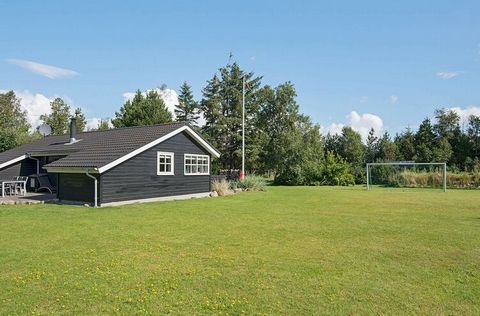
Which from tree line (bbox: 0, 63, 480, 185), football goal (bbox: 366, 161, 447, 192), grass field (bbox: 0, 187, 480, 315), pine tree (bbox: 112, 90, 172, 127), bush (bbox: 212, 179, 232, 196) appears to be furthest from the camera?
pine tree (bbox: 112, 90, 172, 127)

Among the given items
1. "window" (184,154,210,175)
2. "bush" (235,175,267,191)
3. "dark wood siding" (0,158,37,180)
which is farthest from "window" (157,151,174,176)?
"dark wood siding" (0,158,37,180)

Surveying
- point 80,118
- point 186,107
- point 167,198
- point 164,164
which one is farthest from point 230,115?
point 167,198

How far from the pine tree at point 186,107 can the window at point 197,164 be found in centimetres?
2425

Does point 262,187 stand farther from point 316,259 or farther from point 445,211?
point 316,259

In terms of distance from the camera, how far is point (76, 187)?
15.8 meters

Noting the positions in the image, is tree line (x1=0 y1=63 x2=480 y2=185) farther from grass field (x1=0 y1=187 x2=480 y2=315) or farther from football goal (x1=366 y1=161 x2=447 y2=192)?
grass field (x1=0 y1=187 x2=480 y2=315)

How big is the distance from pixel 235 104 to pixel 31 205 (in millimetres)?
27064

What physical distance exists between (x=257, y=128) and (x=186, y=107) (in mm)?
10332

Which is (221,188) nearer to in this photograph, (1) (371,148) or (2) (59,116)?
(2) (59,116)

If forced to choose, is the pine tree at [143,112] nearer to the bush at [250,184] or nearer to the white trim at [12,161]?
the bush at [250,184]

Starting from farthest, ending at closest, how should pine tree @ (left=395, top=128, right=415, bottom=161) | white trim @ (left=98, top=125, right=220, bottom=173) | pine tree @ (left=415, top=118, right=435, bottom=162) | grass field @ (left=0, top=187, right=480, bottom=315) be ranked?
pine tree @ (left=395, top=128, right=415, bottom=161) < pine tree @ (left=415, top=118, right=435, bottom=162) < white trim @ (left=98, top=125, right=220, bottom=173) < grass field @ (left=0, top=187, right=480, bottom=315)

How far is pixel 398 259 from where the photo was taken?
6469 mm

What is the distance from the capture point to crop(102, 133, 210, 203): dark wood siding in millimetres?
15482

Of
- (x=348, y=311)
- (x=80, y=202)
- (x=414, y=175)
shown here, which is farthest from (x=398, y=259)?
(x=414, y=175)
